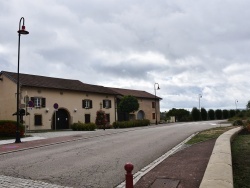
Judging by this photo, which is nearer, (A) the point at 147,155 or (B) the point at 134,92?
(A) the point at 147,155

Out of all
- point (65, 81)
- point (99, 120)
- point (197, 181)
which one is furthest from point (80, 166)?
point (65, 81)

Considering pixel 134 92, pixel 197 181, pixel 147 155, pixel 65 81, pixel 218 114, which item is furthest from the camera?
pixel 218 114

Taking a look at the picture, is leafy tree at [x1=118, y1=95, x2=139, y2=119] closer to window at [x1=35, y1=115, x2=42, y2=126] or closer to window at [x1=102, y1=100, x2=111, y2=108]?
window at [x1=102, y1=100, x2=111, y2=108]

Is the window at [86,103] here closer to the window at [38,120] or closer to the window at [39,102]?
the window at [39,102]


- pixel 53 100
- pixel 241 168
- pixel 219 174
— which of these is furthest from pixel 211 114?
pixel 219 174

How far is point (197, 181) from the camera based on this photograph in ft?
23.1

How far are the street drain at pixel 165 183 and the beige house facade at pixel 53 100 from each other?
24232mm

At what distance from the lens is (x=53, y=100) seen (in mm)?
37750

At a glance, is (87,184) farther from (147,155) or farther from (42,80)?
(42,80)

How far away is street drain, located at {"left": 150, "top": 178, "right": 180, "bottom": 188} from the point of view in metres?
6.75

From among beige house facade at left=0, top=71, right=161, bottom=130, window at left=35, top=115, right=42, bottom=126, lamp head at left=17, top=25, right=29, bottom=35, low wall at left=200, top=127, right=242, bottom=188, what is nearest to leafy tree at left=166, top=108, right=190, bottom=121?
beige house facade at left=0, top=71, right=161, bottom=130

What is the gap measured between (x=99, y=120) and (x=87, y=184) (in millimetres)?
31860

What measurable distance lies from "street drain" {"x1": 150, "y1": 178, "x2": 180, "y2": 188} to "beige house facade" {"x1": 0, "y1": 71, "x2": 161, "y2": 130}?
79.5 feet

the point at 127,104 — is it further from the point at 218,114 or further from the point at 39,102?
the point at 218,114
